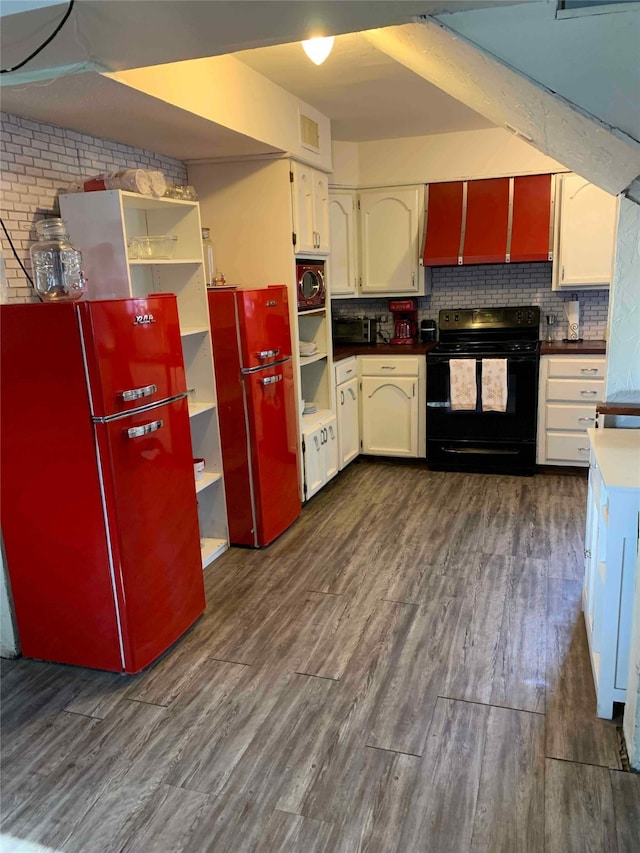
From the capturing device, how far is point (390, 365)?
4.92m

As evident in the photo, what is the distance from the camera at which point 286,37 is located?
1.71 metres

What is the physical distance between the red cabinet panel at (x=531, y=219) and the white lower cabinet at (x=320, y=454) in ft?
6.08

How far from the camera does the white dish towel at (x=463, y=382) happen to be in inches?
181

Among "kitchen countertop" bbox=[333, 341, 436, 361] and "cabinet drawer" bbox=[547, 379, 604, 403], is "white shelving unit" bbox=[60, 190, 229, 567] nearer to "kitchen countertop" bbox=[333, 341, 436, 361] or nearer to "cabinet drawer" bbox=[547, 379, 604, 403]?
"kitchen countertop" bbox=[333, 341, 436, 361]

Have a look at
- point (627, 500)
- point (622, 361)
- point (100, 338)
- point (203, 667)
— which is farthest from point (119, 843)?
point (622, 361)

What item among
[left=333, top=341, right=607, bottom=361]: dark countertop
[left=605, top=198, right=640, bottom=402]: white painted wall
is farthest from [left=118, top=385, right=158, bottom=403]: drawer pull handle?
[left=333, top=341, right=607, bottom=361]: dark countertop

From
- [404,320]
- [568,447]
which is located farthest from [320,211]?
[568,447]

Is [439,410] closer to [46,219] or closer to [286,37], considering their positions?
[46,219]

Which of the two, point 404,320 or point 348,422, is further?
point 404,320

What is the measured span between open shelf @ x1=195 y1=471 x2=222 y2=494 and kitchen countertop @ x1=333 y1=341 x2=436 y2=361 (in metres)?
1.51

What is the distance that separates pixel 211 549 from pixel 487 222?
123 inches

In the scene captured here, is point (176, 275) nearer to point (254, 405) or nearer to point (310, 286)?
point (254, 405)

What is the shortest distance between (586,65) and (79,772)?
241 centimetres

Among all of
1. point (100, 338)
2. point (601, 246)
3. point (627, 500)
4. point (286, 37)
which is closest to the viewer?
point (286, 37)
